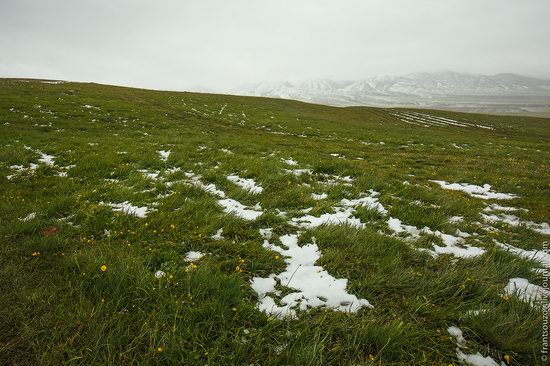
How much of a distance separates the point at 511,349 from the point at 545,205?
814 centimetres

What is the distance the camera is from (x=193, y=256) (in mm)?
4277

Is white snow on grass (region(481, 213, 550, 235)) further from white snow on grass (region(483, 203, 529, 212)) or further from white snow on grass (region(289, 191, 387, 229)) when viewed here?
white snow on grass (region(289, 191, 387, 229))

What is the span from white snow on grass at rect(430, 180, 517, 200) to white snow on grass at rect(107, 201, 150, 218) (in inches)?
400

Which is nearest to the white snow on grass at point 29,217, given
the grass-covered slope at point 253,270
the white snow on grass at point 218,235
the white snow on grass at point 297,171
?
the grass-covered slope at point 253,270

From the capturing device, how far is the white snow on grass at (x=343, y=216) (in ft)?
18.4

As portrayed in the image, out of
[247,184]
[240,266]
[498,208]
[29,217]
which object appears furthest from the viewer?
[247,184]

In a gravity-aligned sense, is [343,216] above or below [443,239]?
above

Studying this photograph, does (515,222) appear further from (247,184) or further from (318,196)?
(247,184)

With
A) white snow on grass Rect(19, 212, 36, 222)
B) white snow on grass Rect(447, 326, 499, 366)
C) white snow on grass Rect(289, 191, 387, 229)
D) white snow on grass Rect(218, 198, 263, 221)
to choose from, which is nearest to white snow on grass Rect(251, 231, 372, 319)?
white snow on grass Rect(447, 326, 499, 366)

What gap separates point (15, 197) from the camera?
5969 millimetres

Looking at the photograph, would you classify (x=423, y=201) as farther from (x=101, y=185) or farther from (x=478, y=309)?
(x=101, y=185)

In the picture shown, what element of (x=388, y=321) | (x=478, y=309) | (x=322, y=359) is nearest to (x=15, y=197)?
(x=322, y=359)

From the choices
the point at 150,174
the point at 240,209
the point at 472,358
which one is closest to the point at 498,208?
the point at 472,358

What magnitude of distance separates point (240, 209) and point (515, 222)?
23.6 feet
